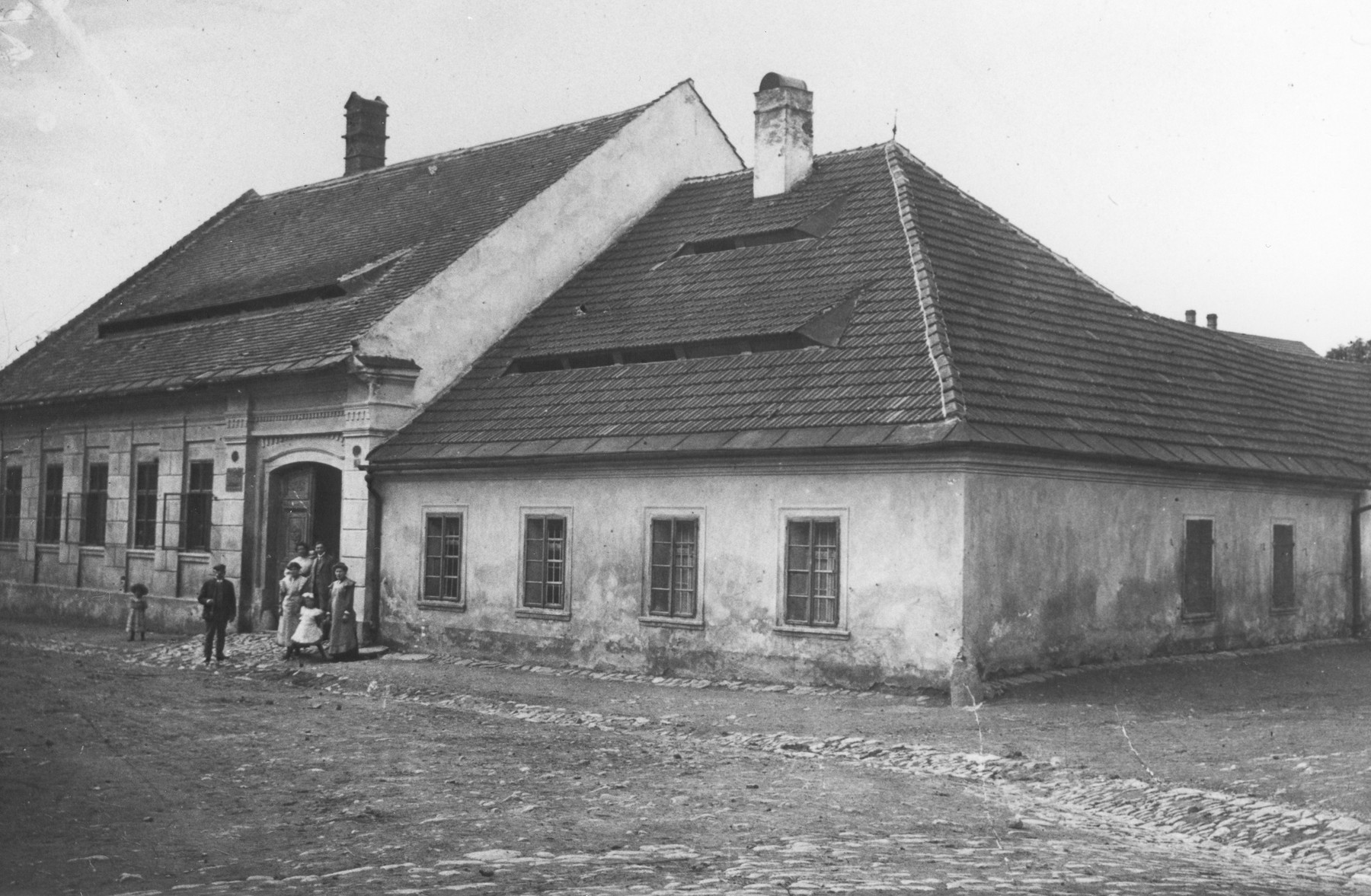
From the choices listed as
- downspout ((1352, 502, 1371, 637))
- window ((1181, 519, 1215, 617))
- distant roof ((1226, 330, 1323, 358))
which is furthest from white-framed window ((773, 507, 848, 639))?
distant roof ((1226, 330, 1323, 358))

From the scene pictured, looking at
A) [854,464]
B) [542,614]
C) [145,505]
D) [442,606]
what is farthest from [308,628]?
[854,464]

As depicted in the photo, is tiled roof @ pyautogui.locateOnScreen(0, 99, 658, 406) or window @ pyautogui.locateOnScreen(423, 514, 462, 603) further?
tiled roof @ pyautogui.locateOnScreen(0, 99, 658, 406)

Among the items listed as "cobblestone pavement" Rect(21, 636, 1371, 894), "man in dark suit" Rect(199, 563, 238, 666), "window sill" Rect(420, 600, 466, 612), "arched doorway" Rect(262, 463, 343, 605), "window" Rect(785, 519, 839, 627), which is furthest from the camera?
"arched doorway" Rect(262, 463, 343, 605)

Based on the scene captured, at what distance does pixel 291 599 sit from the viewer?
67.1ft

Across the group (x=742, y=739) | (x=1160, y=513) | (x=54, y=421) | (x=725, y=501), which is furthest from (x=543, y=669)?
(x=54, y=421)

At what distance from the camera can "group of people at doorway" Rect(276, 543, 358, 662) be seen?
65.6ft

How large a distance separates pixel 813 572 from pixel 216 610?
8.92 meters

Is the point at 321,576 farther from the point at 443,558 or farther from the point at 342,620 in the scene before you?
the point at 443,558

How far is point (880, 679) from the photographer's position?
15.8 m

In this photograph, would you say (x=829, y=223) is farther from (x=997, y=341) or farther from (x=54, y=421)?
(x=54, y=421)

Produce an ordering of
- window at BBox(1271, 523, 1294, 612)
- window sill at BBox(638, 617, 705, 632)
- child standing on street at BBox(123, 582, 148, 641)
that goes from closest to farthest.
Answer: window sill at BBox(638, 617, 705, 632) < window at BBox(1271, 523, 1294, 612) < child standing on street at BBox(123, 582, 148, 641)

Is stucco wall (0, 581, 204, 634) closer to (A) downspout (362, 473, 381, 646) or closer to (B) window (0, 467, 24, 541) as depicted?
(B) window (0, 467, 24, 541)

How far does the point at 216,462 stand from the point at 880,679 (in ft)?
43.6

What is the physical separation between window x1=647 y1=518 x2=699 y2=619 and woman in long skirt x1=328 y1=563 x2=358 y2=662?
15.0 ft
